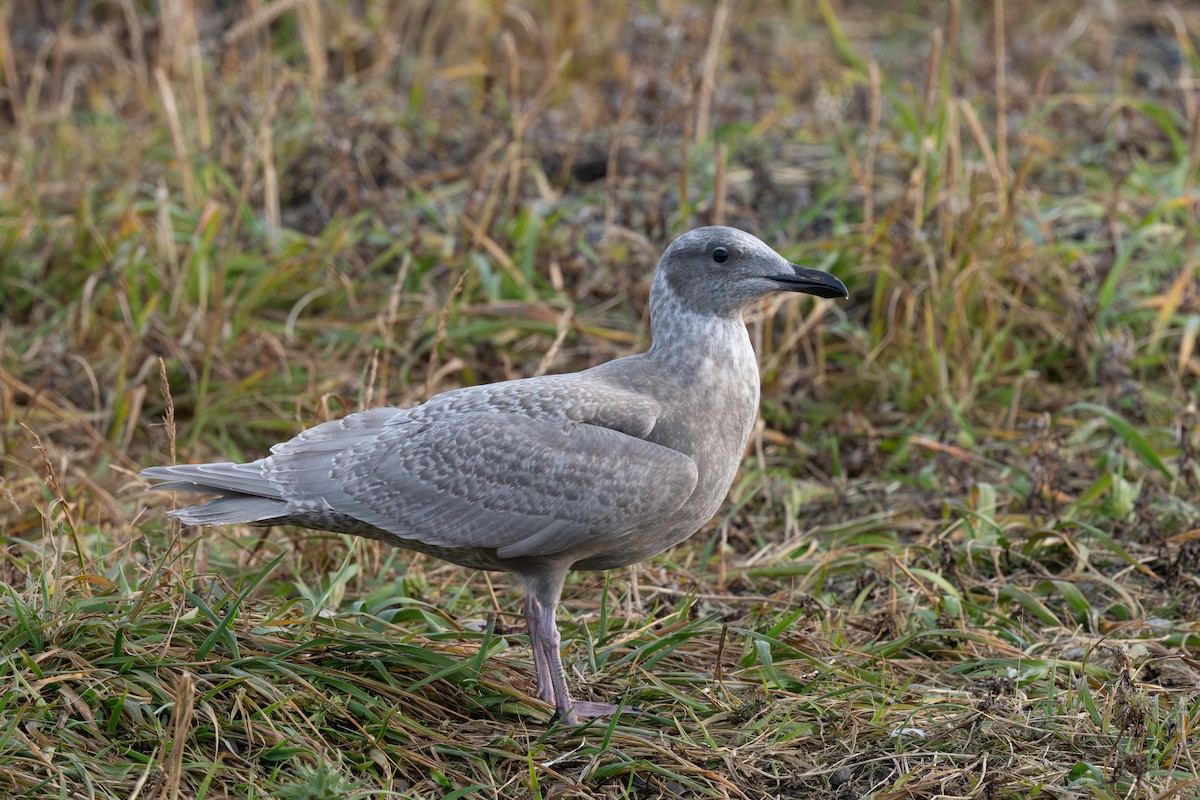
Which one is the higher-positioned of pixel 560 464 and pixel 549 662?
pixel 560 464

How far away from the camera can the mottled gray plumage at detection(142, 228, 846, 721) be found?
3750mm

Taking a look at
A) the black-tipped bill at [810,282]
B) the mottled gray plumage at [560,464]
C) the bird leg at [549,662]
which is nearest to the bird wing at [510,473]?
the mottled gray plumage at [560,464]

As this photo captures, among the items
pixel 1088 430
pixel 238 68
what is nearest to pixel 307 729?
pixel 1088 430

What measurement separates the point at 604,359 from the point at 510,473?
229 centimetres

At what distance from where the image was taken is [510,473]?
3.85 meters

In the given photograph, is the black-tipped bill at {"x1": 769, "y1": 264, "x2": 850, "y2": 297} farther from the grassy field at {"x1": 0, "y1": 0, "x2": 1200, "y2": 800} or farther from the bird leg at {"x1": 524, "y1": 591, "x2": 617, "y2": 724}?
the bird leg at {"x1": 524, "y1": 591, "x2": 617, "y2": 724}

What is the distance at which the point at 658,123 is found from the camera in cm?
770

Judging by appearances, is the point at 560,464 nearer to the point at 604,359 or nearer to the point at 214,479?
the point at 214,479

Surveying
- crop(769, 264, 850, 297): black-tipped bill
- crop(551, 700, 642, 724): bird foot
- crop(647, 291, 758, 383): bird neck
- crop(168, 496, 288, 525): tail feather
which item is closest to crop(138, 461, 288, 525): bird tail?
crop(168, 496, 288, 525): tail feather

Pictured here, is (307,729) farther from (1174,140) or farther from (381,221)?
(1174,140)

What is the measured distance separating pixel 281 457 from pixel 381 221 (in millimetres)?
2952

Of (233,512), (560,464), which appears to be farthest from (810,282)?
(233,512)

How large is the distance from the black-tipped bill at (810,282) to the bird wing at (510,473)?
0.56 m

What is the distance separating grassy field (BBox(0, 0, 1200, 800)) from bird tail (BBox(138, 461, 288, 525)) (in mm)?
179
